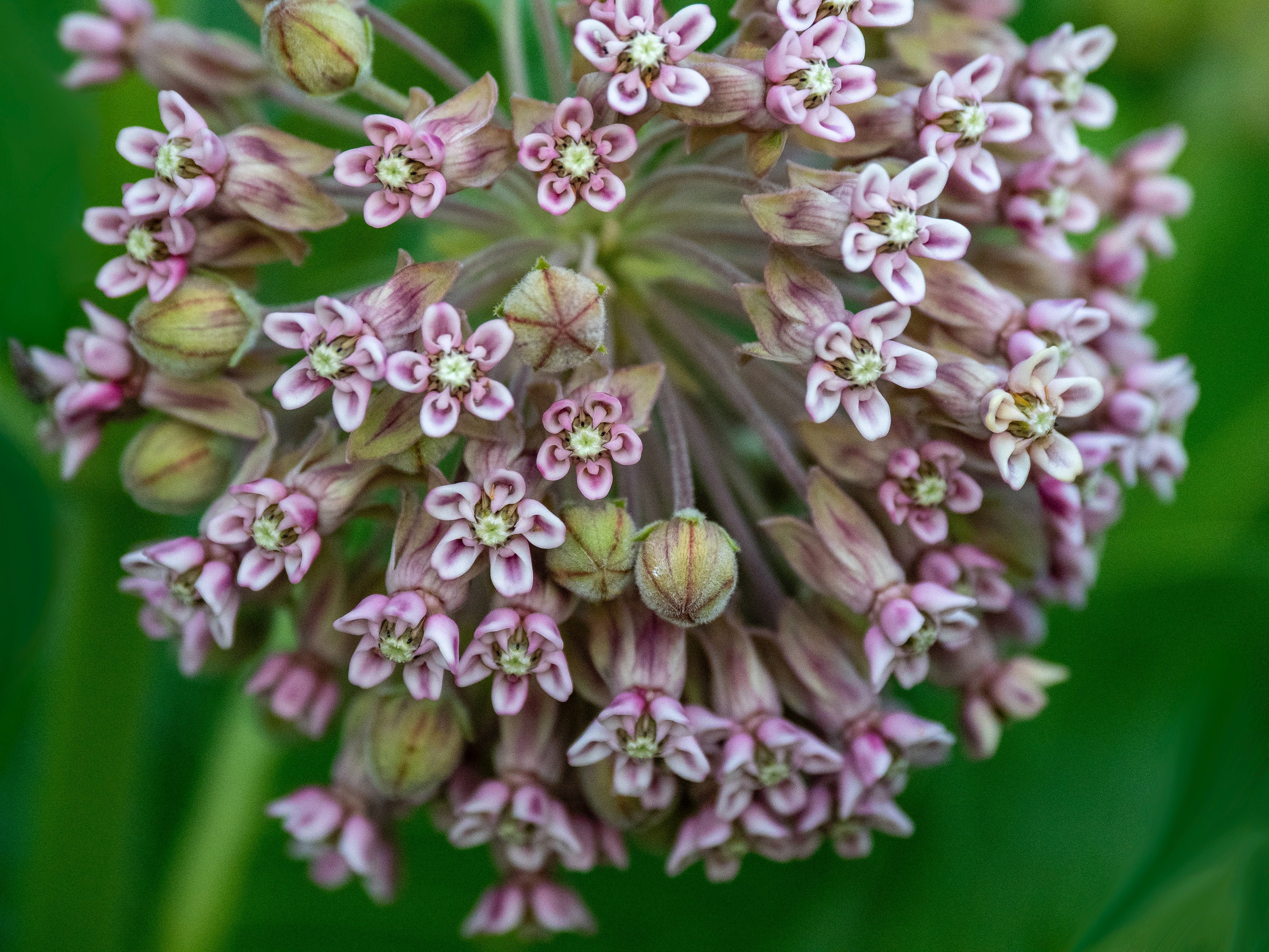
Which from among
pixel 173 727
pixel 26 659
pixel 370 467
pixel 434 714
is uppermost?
pixel 370 467

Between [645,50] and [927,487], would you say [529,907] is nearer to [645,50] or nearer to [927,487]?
[927,487]

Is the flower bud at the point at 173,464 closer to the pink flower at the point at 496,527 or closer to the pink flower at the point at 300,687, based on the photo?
the pink flower at the point at 300,687

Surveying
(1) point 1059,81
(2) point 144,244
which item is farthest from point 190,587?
(1) point 1059,81

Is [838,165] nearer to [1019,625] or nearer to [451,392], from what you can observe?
[451,392]

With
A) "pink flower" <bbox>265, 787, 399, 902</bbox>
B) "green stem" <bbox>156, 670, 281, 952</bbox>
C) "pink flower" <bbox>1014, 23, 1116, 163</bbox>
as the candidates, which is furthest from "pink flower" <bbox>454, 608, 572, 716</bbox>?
"green stem" <bbox>156, 670, 281, 952</bbox>

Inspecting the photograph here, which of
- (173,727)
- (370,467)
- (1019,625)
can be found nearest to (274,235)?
(370,467)

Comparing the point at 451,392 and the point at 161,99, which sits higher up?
the point at 161,99
